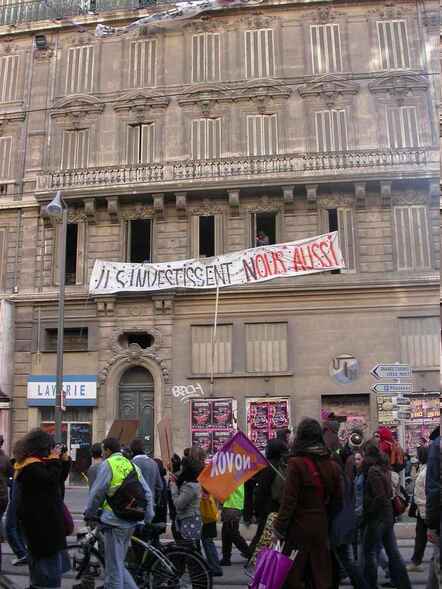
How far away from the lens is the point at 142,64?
2433 centimetres

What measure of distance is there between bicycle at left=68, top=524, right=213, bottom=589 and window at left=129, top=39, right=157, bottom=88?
20421 millimetres

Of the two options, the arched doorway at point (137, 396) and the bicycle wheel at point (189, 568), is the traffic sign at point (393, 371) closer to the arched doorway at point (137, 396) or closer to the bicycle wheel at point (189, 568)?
the arched doorway at point (137, 396)

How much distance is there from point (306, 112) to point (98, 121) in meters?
8.05

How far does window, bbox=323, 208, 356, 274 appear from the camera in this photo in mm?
21453

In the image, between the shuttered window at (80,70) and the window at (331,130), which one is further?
the shuttered window at (80,70)

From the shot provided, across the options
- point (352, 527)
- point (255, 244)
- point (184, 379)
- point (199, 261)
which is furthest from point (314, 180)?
point (352, 527)

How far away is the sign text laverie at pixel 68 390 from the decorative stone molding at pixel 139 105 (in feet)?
33.1

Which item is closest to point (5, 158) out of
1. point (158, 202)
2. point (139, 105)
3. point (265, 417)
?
point (139, 105)

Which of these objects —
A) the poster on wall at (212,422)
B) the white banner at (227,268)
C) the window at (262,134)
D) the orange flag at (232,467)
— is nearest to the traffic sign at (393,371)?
the white banner at (227,268)

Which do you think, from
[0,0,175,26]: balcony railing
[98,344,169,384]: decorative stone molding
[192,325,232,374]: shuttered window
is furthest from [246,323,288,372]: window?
[0,0,175,26]: balcony railing

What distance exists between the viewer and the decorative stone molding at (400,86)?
74.5ft

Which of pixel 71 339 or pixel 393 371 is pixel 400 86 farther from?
pixel 71 339

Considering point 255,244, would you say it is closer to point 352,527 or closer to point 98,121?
point 98,121

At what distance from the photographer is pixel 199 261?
21234 millimetres
